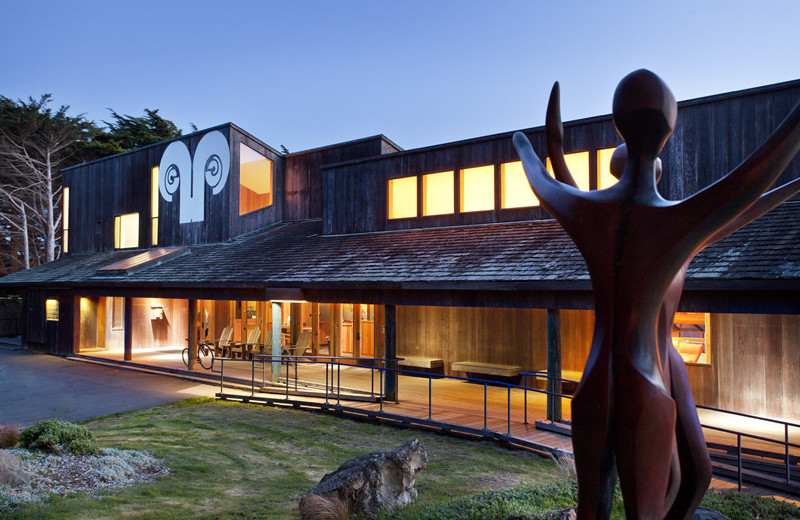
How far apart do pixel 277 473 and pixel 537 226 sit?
24.9 feet

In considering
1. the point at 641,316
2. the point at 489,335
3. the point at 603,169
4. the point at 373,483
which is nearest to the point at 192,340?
the point at 489,335

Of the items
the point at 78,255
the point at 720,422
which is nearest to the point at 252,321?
the point at 78,255

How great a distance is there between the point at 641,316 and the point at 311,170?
17.3 metres

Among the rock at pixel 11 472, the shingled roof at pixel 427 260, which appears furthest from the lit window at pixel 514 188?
the rock at pixel 11 472

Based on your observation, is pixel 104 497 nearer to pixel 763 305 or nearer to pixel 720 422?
pixel 763 305

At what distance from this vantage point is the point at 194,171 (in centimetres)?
1998

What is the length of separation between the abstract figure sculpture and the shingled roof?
16.4 ft

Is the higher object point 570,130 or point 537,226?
point 570,130

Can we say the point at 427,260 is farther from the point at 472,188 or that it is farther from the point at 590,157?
the point at 590,157

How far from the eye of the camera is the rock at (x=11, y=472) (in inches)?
233

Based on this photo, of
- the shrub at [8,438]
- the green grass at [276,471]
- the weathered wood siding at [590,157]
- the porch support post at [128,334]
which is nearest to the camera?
the green grass at [276,471]

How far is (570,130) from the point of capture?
1212 cm

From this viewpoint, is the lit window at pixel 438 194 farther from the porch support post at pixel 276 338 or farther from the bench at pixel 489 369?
the porch support post at pixel 276 338

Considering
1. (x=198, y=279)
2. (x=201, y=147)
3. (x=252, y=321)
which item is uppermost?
(x=201, y=147)
